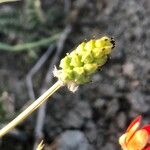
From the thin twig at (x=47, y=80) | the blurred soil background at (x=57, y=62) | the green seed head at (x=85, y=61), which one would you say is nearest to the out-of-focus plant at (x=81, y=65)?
the green seed head at (x=85, y=61)

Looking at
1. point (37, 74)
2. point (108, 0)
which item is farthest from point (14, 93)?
point (108, 0)

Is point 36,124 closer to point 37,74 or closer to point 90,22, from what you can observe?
point 37,74

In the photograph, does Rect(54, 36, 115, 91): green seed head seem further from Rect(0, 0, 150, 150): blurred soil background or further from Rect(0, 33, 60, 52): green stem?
Rect(0, 33, 60, 52): green stem

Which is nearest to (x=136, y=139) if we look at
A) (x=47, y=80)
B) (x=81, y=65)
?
(x=81, y=65)

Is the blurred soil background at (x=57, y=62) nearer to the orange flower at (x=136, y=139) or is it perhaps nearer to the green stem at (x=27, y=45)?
the green stem at (x=27, y=45)

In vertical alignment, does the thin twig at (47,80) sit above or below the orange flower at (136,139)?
above

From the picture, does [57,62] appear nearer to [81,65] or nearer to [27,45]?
[27,45]
